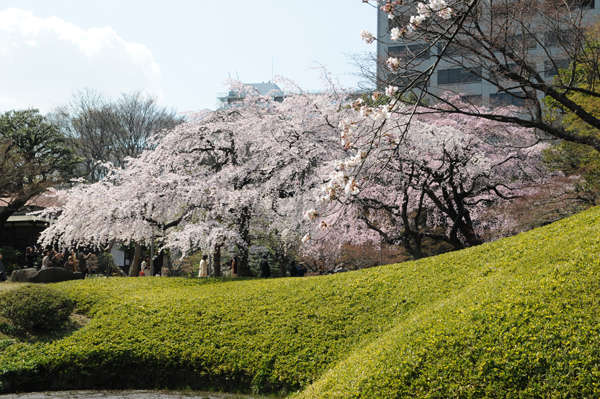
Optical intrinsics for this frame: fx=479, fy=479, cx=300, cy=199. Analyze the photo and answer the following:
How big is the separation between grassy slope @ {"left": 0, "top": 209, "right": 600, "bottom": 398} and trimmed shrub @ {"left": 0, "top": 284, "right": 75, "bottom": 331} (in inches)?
26.1

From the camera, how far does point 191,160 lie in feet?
50.9

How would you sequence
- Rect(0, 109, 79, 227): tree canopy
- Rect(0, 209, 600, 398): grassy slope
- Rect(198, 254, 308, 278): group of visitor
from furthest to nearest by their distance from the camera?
1. Rect(0, 109, 79, 227): tree canopy
2. Rect(198, 254, 308, 278): group of visitor
3. Rect(0, 209, 600, 398): grassy slope

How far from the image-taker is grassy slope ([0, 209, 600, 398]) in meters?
4.66

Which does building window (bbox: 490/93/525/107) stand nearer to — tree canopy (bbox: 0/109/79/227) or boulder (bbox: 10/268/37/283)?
boulder (bbox: 10/268/37/283)

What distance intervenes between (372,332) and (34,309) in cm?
641

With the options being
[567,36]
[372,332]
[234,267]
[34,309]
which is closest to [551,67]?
[567,36]

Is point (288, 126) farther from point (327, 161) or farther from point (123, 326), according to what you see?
point (123, 326)

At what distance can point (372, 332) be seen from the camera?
751 cm

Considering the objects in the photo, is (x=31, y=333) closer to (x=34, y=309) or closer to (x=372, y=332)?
(x=34, y=309)

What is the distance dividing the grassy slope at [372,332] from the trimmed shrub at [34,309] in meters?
0.66

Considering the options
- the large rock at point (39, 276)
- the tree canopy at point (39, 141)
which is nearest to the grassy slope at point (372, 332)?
the large rock at point (39, 276)

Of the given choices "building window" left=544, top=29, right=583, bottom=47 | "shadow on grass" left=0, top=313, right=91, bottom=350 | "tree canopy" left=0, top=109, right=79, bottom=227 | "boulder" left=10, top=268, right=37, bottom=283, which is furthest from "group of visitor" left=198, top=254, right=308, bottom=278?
"tree canopy" left=0, top=109, right=79, bottom=227

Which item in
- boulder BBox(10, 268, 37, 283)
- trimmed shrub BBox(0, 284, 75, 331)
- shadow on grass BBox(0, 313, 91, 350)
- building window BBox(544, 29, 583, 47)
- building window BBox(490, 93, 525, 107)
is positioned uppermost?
building window BBox(490, 93, 525, 107)

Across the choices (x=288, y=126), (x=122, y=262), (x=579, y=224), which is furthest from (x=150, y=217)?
(x=122, y=262)
